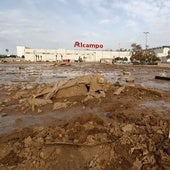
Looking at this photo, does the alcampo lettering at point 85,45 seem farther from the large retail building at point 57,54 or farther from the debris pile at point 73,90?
the debris pile at point 73,90

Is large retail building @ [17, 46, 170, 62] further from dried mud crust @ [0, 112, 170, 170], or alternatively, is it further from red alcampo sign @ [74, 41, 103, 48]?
dried mud crust @ [0, 112, 170, 170]

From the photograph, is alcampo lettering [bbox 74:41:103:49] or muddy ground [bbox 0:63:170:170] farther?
alcampo lettering [bbox 74:41:103:49]

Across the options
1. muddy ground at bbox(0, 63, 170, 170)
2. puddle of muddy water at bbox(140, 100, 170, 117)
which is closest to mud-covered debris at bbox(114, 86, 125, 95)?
muddy ground at bbox(0, 63, 170, 170)

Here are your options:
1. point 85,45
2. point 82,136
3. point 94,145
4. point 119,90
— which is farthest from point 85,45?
point 94,145

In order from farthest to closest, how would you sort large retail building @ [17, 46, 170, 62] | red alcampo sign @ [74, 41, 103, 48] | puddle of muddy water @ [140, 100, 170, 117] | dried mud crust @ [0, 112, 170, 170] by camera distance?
red alcampo sign @ [74, 41, 103, 48] → large retail building @ [17, 46, 170, 62] → puddle of muddy water @ [140, 100, 170, 117] → dried mud crust @ [0, 112, 170, 170]

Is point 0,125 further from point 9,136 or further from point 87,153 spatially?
point 87,153

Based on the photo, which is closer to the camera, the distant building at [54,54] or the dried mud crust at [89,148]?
the dried mud crust at [89,148]

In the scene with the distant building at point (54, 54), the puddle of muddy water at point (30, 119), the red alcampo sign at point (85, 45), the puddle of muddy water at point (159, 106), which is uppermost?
the red alcampo sign at point (85, 45)

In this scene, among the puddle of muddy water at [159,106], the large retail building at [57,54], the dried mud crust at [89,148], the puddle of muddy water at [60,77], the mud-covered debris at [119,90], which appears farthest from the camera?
the large retail building at [57,54]

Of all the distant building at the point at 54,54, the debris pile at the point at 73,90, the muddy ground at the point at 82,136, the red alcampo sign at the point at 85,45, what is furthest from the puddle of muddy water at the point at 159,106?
the red alcampo sign at the point at 85,45

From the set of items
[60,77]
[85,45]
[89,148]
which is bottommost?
[89,148]

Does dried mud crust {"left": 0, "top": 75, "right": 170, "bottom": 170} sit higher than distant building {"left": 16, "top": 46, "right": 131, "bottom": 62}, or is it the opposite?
distant building {"left": 16, "top": 46, "right": 131, "bottom": 62}

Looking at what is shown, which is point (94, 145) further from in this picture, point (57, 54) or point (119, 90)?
point (57, 54)

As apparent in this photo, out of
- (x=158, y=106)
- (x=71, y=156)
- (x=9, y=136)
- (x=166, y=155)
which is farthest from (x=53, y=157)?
(x=158, y=106)
